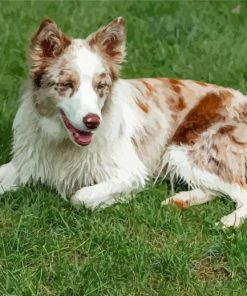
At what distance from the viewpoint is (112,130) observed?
18.5 feet

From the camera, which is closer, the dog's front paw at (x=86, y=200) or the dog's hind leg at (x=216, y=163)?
the dog's front paw at (x=86, y=200)

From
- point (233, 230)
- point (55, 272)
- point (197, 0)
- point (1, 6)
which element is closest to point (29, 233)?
point (55, 272)

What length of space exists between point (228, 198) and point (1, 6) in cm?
462

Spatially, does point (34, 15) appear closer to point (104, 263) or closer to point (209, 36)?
point (209, 36)

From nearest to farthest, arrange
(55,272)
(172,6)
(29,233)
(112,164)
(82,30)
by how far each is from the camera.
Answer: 1. (55,272)
2. (29,233)
3. (112,164)
4. (82,30)
5. (172,6)

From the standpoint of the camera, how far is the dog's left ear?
5.42m

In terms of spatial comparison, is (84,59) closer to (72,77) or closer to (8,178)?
(72,77)

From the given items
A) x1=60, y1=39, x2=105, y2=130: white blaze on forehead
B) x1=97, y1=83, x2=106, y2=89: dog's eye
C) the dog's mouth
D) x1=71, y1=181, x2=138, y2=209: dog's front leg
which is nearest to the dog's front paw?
x1=71, y1=181, x2=138, y2=209: dog's front leg

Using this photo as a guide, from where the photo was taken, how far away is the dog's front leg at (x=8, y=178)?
5676mm

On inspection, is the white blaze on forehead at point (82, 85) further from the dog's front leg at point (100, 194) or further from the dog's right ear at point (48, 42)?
the dog's front leg at point (100, 194)

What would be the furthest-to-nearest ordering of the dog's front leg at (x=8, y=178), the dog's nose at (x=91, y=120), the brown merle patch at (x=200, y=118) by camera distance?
1. the brown merle patch at (x=200, y=118)
2. the dog's front leg at (x=8, y=178)
3. the dog's nose at (x=91, y=120)

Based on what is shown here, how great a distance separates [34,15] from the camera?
9.16m

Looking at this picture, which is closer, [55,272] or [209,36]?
[55,272]

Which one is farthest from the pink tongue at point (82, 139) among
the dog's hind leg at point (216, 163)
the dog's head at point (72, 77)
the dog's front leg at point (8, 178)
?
the dog's hind leg at point (216, 163)
